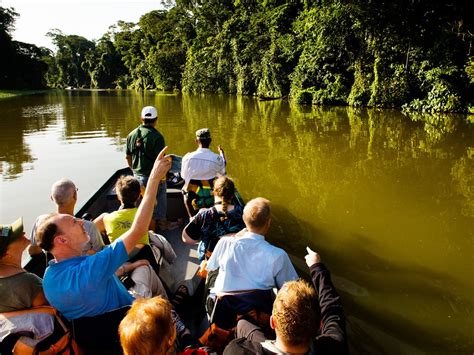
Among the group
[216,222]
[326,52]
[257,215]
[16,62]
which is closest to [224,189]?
[216,222]

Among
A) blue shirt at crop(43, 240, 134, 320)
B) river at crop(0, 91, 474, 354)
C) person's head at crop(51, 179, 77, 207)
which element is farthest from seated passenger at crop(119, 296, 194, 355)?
river at crop(0, 91, 474, 354)

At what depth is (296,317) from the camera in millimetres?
1647

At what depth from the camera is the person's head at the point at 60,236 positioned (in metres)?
1.95

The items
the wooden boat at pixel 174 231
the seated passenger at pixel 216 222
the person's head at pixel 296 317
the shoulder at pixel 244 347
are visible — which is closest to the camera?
the person's head at pixel 296 317

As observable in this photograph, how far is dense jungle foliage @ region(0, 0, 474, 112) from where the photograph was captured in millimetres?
18562

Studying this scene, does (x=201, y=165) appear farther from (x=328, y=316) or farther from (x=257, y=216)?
(x=328, y=316)

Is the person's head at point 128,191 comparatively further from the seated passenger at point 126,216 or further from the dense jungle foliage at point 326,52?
the dense jungle foliage at point 326,52

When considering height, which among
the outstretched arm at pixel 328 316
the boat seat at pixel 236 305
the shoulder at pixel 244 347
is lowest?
the boat seat at pixel 236 305

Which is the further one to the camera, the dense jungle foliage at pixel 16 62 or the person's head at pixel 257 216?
the dense jungle foliage at pixel 16 62

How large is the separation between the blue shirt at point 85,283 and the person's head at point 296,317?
0.81 metres

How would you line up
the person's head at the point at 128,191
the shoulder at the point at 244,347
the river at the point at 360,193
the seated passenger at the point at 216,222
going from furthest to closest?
1. the river at the point at 360,193
2. the seated passenger at the point at 216,222
3. the person's head at the point at 128,191
4. the shoulder at the point at 244,347

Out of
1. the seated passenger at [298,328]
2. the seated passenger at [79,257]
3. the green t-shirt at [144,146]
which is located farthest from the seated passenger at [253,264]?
the green t-shirt at [144,146]

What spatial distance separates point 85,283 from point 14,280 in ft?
1.45

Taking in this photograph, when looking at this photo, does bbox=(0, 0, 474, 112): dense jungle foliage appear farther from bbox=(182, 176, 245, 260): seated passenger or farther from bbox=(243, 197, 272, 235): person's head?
bbox=(243, 197, 272, 235): person's head
